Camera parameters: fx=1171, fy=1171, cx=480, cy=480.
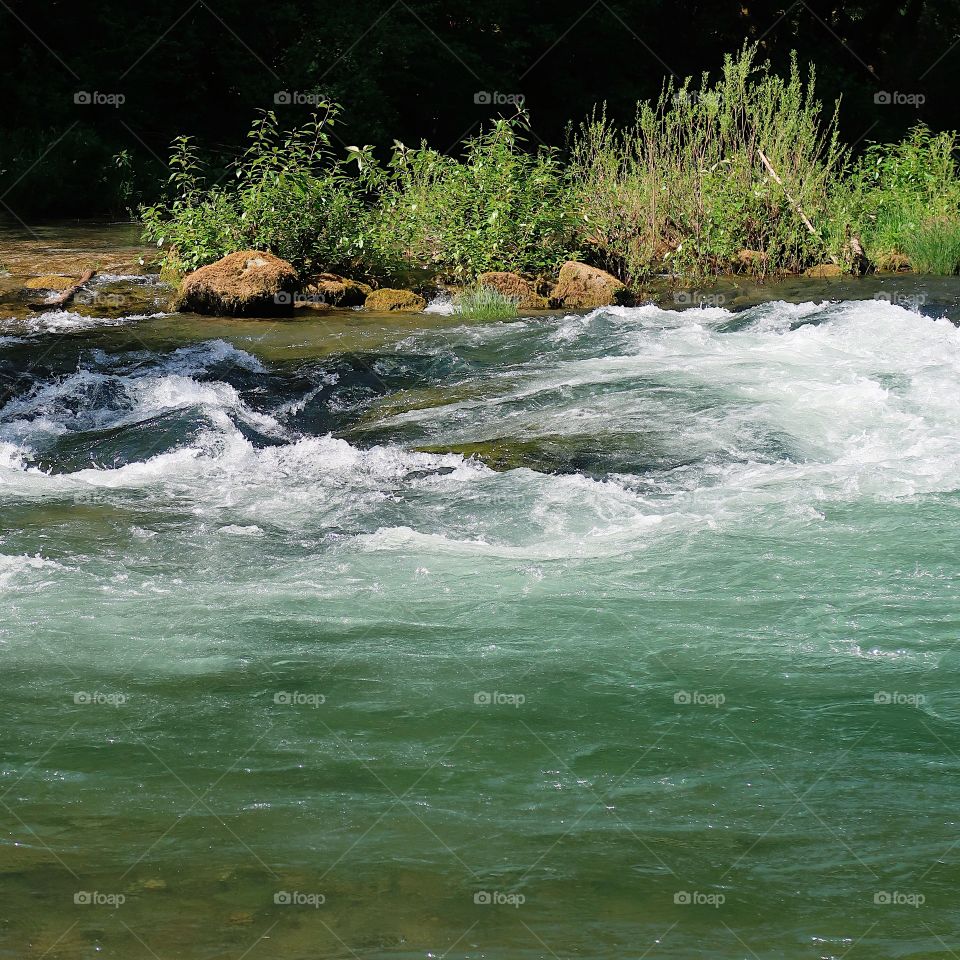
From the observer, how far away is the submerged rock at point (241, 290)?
1029 cm

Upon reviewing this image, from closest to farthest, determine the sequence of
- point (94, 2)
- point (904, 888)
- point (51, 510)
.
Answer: point (904, 888), point (51, 510), point (94, 2)

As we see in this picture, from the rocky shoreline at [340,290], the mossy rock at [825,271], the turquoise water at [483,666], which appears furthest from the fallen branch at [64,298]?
the mossy rock at [825,271]

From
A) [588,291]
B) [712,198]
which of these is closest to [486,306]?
[588,291]

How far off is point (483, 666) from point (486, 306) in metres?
6.66

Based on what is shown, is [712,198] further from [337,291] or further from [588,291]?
[337,291]

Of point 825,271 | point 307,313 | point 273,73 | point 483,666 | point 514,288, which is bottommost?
point 483,666

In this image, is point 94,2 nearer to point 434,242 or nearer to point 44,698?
point 434,242

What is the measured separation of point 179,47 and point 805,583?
16052mm

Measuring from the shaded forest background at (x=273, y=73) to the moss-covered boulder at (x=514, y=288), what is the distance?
6.90m

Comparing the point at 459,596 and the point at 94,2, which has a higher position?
the point at 94,2

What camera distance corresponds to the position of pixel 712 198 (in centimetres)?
1180

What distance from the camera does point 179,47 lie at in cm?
1802

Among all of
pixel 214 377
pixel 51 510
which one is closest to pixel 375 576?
pixel 51 510

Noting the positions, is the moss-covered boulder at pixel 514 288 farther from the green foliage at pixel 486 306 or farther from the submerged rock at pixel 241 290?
the submerged rock at pixel 241 290
